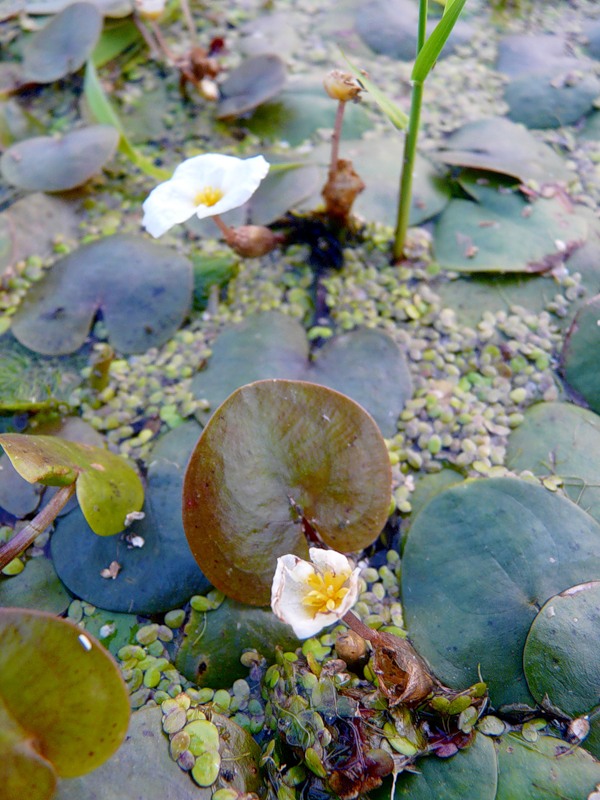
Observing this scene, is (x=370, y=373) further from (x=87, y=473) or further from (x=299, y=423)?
(x=87, y=473)

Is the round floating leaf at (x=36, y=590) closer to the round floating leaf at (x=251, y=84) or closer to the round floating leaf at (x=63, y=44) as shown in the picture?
the round floating leaf at (x=251, y=84)

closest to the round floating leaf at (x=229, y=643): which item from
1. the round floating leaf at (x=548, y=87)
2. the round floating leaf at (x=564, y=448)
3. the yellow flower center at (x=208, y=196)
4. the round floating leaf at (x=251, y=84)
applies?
the round floating leaf at (x=564, y=448)

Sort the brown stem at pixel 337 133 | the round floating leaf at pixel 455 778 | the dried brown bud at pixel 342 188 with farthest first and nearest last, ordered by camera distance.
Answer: the dried brown bud at pixel 342 188 → the brown stem at pixel 337 133 → the round floating leaf at pixel 455 778

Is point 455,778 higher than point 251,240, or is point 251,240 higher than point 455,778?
point 251,240

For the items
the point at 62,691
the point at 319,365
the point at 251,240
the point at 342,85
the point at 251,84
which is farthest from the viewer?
the point at 251,84

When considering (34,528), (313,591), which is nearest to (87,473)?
(34,528)

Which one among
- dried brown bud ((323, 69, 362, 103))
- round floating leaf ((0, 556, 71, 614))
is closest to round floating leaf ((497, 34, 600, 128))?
dried brown bud ((323, 69, 362, 103))
